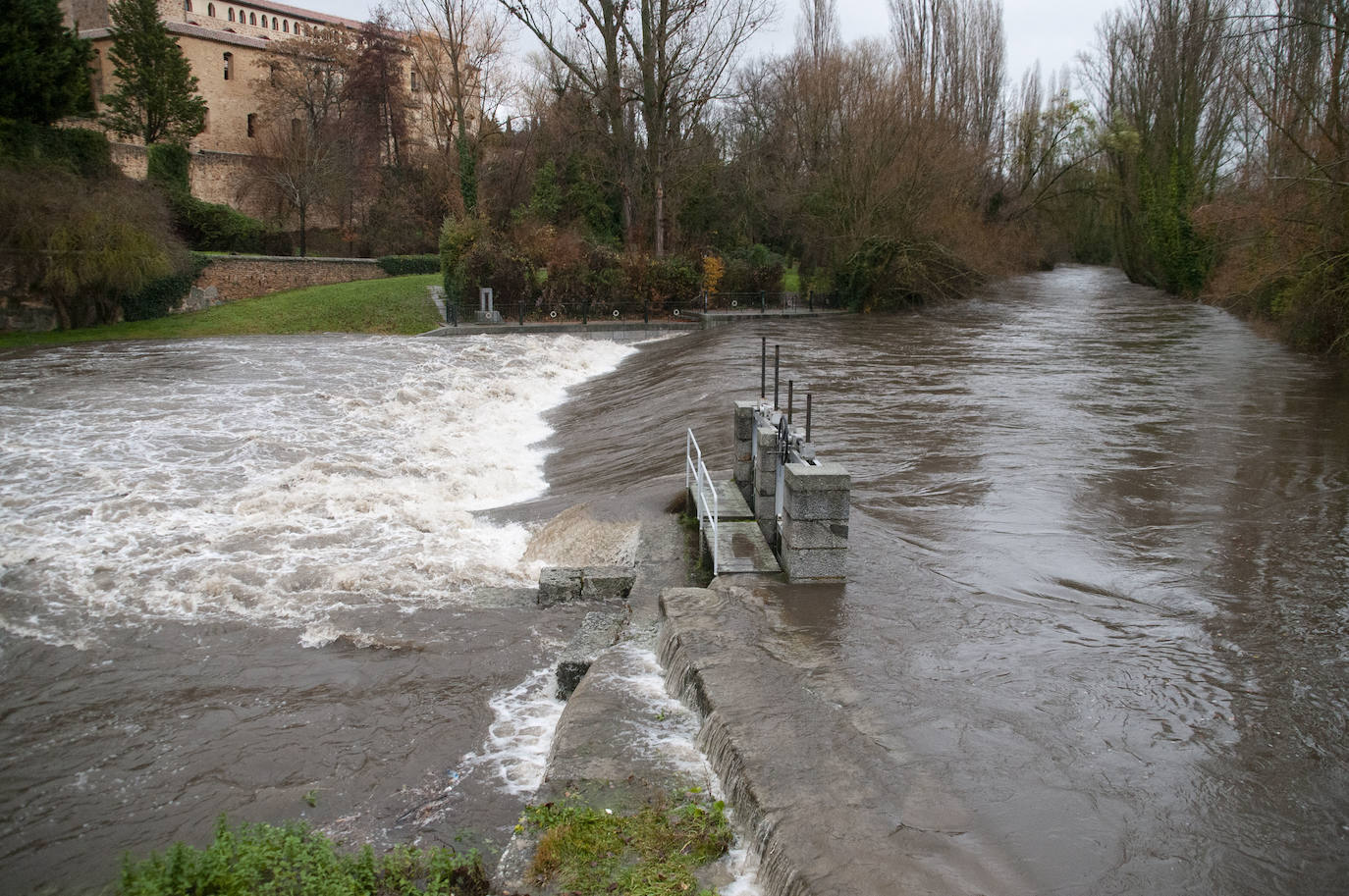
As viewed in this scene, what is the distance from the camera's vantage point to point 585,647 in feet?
25.4

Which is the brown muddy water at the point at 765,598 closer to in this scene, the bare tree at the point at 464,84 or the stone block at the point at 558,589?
the stone block at the point at 558,589

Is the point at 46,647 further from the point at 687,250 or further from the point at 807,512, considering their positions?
the point at 687,250

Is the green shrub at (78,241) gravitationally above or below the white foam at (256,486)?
above

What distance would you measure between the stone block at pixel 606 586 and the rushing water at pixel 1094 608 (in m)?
Result: 1.89

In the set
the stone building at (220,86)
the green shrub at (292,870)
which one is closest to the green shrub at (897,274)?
the stone building at (220,86)

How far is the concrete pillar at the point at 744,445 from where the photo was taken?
10.6 metres

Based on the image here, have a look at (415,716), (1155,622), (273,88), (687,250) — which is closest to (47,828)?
(415,716)

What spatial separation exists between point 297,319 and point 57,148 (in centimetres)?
1206

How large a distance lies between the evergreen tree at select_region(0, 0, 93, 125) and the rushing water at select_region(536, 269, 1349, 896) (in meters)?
29.3

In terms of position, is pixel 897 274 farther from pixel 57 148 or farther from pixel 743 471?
pixel 57 148

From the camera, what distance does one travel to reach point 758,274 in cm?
3719

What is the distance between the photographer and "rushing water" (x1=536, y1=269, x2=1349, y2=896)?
5008 millimetres

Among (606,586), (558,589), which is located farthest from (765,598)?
(558,589)

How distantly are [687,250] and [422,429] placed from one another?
22.2 metres
